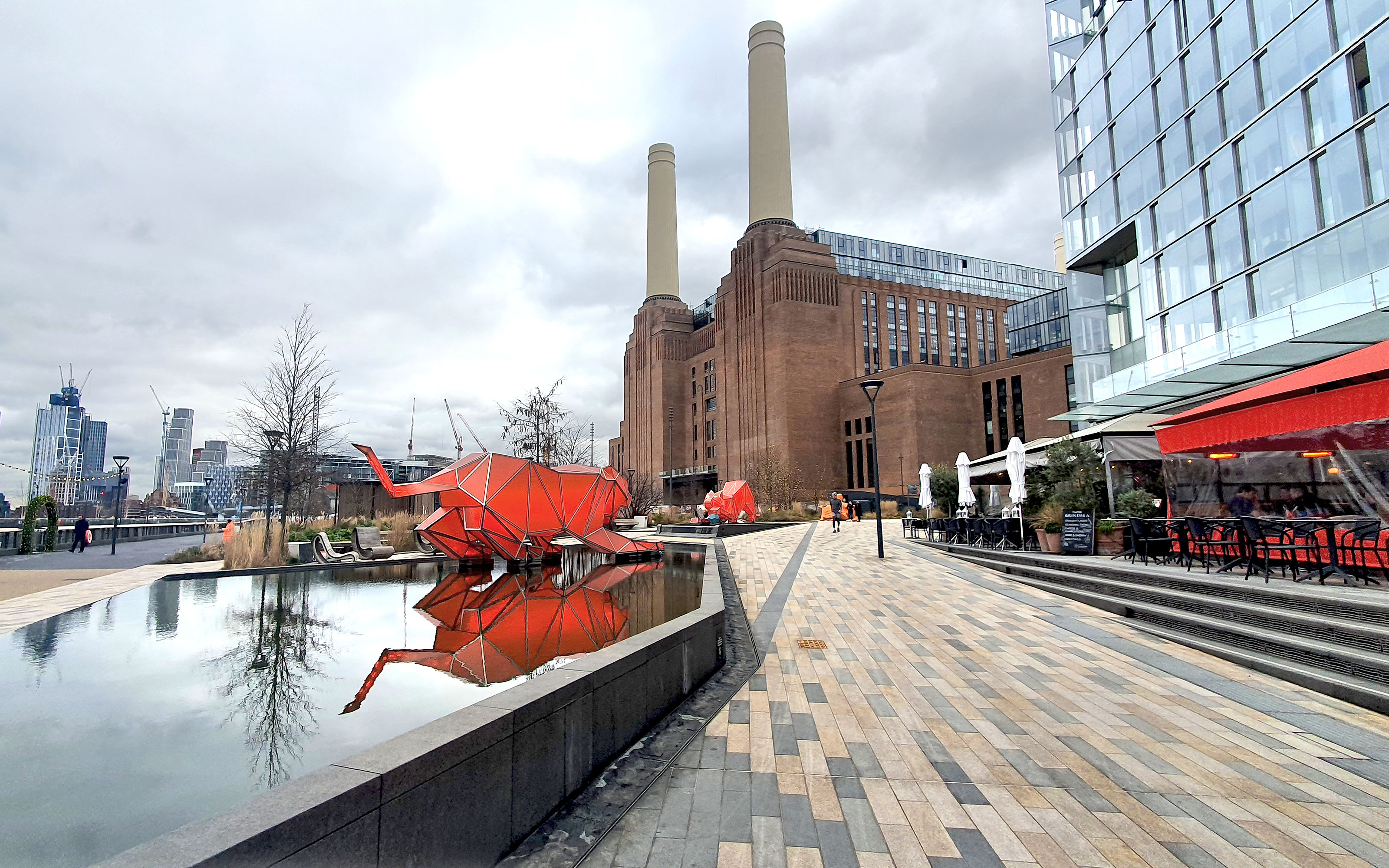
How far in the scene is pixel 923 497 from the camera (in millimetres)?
23438

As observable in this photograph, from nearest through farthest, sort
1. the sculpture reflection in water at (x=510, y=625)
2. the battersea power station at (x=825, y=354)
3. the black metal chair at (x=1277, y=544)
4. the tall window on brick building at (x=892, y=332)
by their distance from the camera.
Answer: the sculpture reflection in water at (x=510, y=625), the black metal chair at (x=1277, y=544), the battersea power station at (x=825, y=354), the tall window on brick building at (x=892, y=332)

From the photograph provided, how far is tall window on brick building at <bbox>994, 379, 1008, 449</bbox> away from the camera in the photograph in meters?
60.8

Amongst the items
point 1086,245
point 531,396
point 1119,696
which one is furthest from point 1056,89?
point 1119,696

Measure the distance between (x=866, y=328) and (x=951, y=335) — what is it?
483 inches

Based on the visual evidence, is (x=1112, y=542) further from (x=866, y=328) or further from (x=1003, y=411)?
(x=866, y=328)

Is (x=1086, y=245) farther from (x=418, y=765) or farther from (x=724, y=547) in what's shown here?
(x=418, y=765)

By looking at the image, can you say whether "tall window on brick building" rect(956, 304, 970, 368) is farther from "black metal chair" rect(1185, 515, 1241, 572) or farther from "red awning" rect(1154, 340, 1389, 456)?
"black metal chair" rect(1185, 515, 1241, 572)

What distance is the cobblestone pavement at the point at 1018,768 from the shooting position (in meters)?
3.09

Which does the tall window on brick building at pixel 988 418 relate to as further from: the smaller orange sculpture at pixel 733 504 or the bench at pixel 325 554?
the bench at pixel 325 554

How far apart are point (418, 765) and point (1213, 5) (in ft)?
83.0

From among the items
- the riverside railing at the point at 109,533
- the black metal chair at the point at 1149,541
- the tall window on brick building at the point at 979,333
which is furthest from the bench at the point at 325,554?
the tall window on brick building at the point at 979,333

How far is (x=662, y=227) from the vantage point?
100 metres

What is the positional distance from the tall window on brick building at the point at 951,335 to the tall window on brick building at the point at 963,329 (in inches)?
19.9

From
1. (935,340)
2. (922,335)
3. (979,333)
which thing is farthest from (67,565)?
(979,333)
